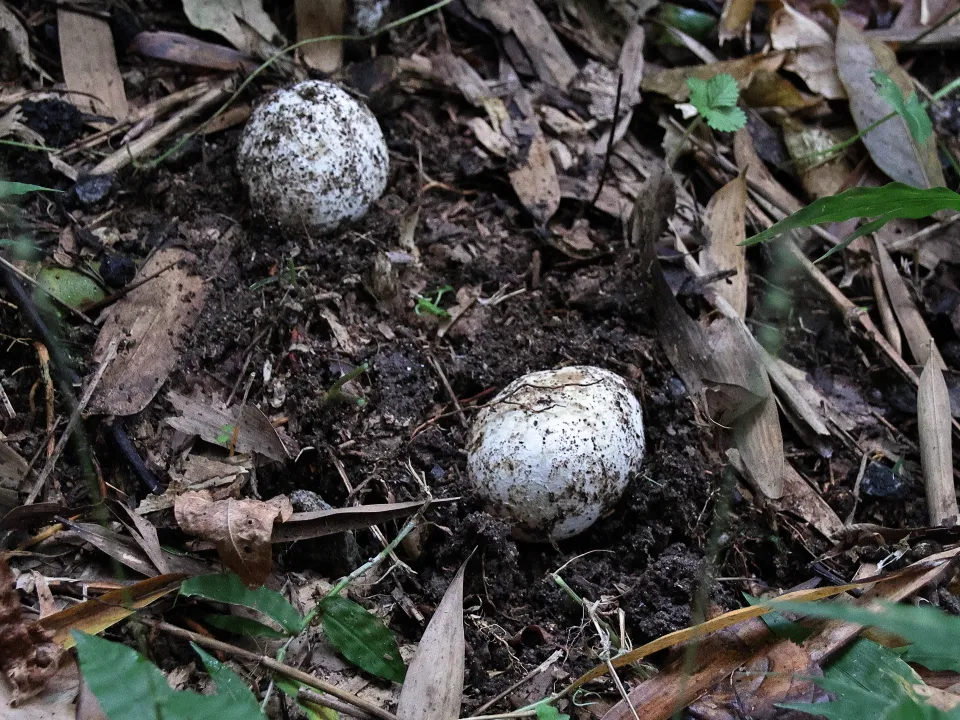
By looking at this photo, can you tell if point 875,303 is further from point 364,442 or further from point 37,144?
point 37,144

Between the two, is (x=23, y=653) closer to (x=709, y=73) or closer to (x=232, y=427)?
(x=232, y=427)

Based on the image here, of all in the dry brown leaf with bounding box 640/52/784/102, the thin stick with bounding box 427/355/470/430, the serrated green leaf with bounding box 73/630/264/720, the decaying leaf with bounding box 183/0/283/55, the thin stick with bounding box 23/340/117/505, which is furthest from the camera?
the dry brown leaf with bounding box 640/52/784/102

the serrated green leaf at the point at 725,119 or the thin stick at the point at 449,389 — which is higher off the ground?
the serrated green leaf at the point at 725,119

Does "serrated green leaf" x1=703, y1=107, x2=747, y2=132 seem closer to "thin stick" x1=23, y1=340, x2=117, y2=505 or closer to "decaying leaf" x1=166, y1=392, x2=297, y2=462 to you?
"decaying leaf" x1=166, y1=392, x2=297, y2=462

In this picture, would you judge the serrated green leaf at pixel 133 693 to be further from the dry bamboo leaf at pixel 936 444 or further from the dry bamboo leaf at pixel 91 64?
the dry bamboo leaf at pixel 91 64

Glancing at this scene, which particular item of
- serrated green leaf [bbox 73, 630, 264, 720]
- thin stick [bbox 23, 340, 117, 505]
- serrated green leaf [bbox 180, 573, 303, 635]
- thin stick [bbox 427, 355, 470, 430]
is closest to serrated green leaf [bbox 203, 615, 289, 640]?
serrated green leaf [bbox 180, 573, 303, 635]

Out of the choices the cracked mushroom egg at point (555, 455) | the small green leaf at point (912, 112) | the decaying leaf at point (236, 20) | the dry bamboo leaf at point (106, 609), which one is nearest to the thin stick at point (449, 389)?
the cracked mushroom egg at point (555, 455)
